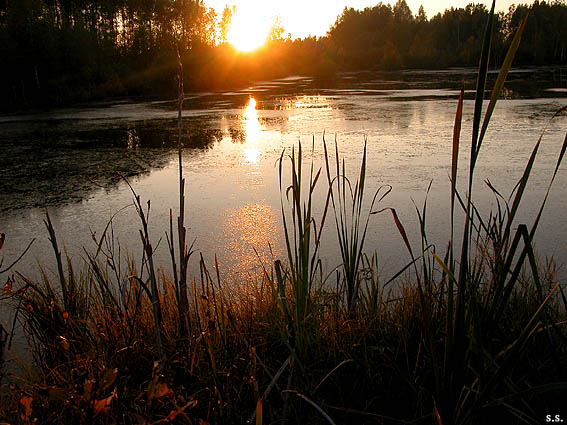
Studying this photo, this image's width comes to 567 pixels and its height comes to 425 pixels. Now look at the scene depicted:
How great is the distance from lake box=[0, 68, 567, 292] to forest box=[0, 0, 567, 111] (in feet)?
3.38

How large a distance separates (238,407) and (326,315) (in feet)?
1.70

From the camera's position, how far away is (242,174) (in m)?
4.24

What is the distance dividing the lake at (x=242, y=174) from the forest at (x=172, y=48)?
103 cm

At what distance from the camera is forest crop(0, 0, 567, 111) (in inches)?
519

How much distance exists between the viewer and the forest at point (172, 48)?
1318 centimetres

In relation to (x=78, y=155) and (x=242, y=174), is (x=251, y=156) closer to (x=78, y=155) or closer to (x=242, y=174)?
(x=242, y=174)

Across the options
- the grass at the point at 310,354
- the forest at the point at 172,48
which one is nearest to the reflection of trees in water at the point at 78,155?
the forest at the point at 172,48

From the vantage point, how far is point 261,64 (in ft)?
80.7

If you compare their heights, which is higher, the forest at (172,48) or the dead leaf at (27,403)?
the forest at (172,48)

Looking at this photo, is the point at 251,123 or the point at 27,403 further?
the point at 251,123

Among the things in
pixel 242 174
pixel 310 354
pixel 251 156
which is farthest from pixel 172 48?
pixel 310 354

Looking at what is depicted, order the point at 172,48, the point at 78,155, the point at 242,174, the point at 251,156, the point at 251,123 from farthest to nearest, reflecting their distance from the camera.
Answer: the point at 172,48
the point at 251,123
the point at 78,155
the point at 251,156
the point at 242,174

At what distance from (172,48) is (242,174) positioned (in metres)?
16.9

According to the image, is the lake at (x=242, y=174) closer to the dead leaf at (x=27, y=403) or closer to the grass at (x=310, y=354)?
the grass at (x=310, y=354)
